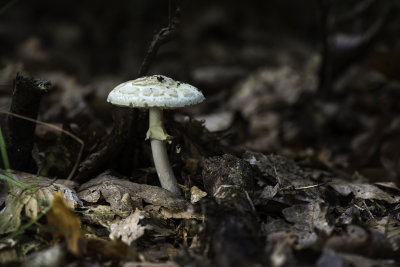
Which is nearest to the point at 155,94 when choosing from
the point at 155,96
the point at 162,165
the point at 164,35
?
the point at 155,96

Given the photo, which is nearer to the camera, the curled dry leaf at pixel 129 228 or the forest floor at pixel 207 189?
the forest floor at pixel 207 189

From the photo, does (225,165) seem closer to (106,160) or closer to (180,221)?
(180,221)

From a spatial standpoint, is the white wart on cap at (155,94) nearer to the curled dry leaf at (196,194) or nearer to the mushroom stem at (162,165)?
the mushroom stem at (162,165)

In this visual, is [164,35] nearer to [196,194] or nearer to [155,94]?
[155,94]

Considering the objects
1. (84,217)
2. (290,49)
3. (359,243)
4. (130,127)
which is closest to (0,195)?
(84,217)

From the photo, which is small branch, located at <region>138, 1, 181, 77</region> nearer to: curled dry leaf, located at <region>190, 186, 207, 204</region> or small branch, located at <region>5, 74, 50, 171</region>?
small branch, located at <region>5, 74, 50, 171</region>

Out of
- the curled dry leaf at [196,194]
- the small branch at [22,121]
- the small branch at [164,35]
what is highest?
the small branch at [164,35]

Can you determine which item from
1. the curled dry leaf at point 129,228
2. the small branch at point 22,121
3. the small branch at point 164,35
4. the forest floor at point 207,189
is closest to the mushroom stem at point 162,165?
the forest floor at point 207,189

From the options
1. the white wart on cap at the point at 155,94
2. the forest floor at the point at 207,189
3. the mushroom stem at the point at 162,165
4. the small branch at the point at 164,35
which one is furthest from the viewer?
the small branch at the point at 164,35
